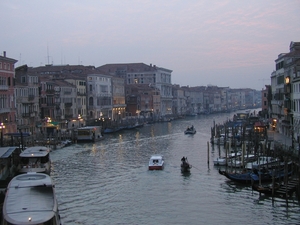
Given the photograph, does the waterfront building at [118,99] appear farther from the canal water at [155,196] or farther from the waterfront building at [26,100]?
the canal water at [155,196]

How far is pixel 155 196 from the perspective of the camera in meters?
11.8

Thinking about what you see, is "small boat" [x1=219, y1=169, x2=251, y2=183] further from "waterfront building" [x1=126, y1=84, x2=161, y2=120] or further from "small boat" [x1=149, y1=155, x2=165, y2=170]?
"waterfront building" [x1=126, y1=84, x2=161, y2=120]

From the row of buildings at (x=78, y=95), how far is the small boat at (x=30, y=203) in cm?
956

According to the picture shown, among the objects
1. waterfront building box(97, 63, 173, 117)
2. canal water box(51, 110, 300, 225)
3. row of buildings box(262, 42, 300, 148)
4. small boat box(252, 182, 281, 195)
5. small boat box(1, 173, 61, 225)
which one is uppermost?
waterfront building box(97, 63, 173, 117)

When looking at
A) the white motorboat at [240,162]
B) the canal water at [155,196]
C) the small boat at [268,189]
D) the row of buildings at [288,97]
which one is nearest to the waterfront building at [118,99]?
the row of buildings at [288,97]

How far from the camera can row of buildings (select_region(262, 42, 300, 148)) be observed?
1928 centimetres

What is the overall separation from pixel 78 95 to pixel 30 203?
27601 millimetres

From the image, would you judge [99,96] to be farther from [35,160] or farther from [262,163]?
[262,163]

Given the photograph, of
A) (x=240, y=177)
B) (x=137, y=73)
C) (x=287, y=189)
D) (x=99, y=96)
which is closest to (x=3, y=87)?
(x=240, y=177)

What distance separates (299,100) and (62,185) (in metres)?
9.91

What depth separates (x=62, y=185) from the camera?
13.4 meters

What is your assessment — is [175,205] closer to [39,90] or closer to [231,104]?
[39,90]

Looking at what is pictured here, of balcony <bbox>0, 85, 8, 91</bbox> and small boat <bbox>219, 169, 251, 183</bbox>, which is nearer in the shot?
small boat <bbox>219, 169, 251, 183</bbox>

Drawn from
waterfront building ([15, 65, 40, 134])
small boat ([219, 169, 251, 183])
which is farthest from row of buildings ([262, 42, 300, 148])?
waterfront building ([15, 65, 40, 134])
